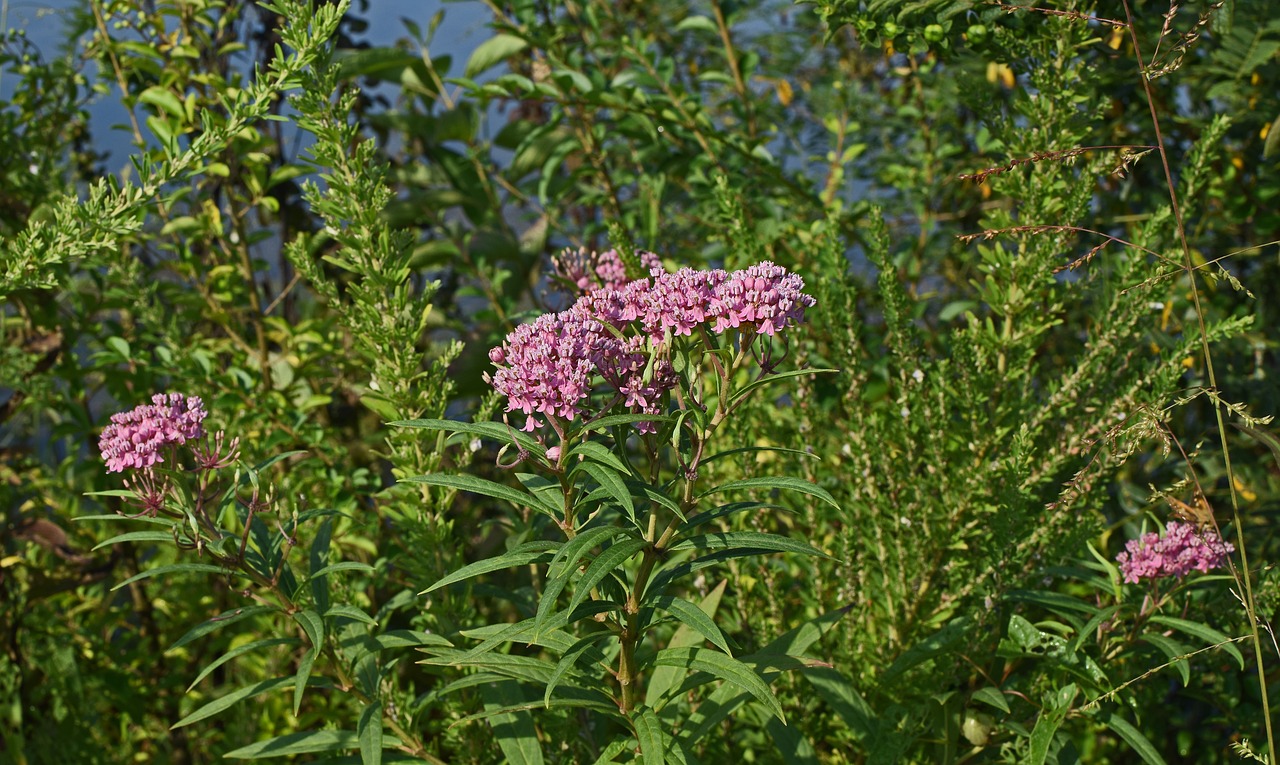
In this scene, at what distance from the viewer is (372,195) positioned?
5.43 feet

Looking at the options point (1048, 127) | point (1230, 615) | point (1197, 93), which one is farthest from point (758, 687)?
point (1197, 93)

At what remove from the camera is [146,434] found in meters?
1.38

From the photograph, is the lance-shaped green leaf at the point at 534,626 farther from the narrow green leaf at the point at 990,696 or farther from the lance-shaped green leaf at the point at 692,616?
the narrow green leaf at the point at 990,696

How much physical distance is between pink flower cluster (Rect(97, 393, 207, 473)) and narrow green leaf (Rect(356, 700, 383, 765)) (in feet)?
1.51

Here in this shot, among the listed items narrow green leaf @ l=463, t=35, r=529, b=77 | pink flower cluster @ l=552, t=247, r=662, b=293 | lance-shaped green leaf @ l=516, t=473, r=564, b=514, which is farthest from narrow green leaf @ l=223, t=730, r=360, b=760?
narrow green leaf @ l=463, t=35, r=529, b=77

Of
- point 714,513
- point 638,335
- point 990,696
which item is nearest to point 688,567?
point 714,513

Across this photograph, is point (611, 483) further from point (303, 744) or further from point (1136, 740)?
point (1136, 740)

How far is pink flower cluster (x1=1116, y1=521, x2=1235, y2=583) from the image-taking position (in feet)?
4.99

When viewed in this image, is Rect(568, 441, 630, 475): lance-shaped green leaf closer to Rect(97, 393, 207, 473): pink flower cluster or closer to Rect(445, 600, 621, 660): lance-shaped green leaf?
Rect(445, 600, 621, 660): lance-shaped green leaf

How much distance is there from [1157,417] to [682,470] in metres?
0.65

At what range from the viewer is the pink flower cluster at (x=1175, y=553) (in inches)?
59.9

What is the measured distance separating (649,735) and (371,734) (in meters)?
0.41

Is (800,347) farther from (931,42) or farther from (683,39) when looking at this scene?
(683,39)

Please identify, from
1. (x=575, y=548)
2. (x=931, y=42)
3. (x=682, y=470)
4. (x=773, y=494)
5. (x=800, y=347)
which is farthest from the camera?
(x=773, y=494)
